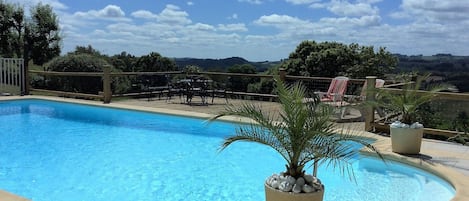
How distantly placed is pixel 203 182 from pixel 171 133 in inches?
129

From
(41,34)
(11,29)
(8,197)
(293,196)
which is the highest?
(11,29)

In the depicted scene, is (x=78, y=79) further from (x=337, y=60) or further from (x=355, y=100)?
(x=337, y=60)

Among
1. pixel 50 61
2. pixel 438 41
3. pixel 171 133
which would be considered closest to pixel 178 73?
pixel 171 133

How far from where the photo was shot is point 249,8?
78.0 feet

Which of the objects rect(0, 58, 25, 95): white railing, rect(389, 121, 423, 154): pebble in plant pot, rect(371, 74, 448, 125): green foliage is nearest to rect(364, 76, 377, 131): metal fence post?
rect(371, 74, 448, 125): green foliage

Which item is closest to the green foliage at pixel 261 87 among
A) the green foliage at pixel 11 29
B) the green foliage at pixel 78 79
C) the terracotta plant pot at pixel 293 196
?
the green foliage at pixel 78 79

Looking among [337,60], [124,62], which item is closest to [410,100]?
[337,60]

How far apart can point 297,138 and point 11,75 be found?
12.6 metres

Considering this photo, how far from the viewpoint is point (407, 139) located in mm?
6020

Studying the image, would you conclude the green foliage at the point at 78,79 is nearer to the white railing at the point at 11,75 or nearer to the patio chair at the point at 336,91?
the white railing at the point at 11,75

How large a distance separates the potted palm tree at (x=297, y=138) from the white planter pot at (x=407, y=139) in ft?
9.94

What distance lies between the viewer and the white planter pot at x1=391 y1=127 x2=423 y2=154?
19.6 feet

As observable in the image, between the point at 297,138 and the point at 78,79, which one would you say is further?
the point at 78,79

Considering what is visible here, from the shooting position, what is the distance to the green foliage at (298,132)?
3.12m
